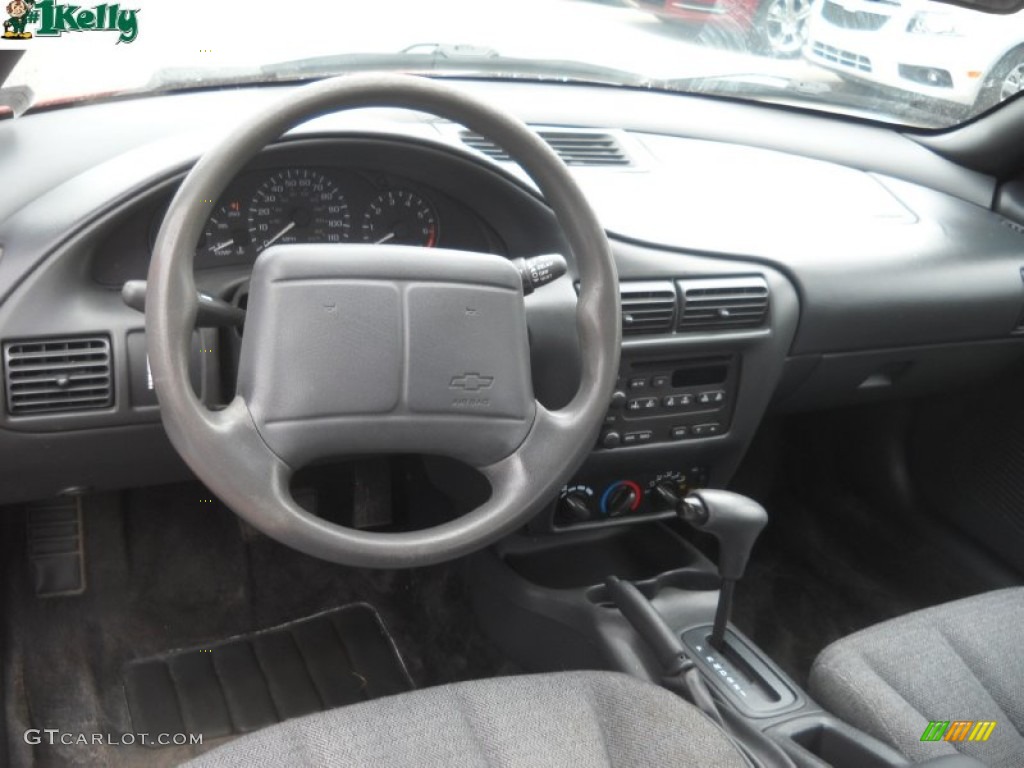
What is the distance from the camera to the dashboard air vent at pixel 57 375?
1.33m

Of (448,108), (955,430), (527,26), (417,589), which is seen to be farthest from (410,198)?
(955,430)

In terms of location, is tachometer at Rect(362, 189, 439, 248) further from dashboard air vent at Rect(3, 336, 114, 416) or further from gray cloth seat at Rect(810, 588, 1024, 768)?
gray cloth seat at Rect(810, 588, 1024, 768)

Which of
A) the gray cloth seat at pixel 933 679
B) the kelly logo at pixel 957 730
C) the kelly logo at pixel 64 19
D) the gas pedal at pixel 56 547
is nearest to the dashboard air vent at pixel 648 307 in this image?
the gray cloth seat at pixel 933 679

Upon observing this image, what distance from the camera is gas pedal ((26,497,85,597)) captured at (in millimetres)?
2000

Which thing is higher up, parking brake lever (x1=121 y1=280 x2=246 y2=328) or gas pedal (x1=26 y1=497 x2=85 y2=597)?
parking brake lever (x1=121 y1=280 x2=246 y2=328)

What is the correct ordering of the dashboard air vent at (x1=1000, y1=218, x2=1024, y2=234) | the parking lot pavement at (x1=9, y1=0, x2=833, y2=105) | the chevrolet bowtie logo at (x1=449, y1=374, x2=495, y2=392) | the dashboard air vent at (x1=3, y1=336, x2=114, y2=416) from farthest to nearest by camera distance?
the dashboard air vent at (x1=1000, y1=218, x2=1024, y2=234) < the parking lot pavement at (x1=9, y1=0, x2=833, y2=105) < the dashboard air vent at (x1=3, y1=336, x2=114, y2=416) < the chevrolet bowtie logo at (x1=449, y1=374, x2=495, y2=392)

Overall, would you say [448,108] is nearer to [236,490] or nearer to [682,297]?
[236,490]

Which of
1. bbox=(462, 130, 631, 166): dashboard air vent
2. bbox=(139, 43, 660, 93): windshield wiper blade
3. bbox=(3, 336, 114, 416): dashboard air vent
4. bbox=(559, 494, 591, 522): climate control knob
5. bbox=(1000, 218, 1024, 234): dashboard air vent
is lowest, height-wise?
bbox=(559, 494, 591, 522): climate control knob

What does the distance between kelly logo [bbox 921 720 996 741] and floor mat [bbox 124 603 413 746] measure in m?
1.01

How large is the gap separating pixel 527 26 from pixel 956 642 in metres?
1.26

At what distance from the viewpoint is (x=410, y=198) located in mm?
1559

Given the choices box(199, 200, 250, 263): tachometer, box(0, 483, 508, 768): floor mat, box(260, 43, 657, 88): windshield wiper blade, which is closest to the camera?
box(199, 200, 250, 263): tachometer

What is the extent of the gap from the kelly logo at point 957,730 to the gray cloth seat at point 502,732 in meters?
0.35

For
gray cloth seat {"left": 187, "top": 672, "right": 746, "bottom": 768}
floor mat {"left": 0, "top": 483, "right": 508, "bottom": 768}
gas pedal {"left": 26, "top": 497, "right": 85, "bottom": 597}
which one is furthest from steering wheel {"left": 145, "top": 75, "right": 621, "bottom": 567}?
gas pedal {"left": 26, "top": 497, "right": 85, "bottom": 597}
